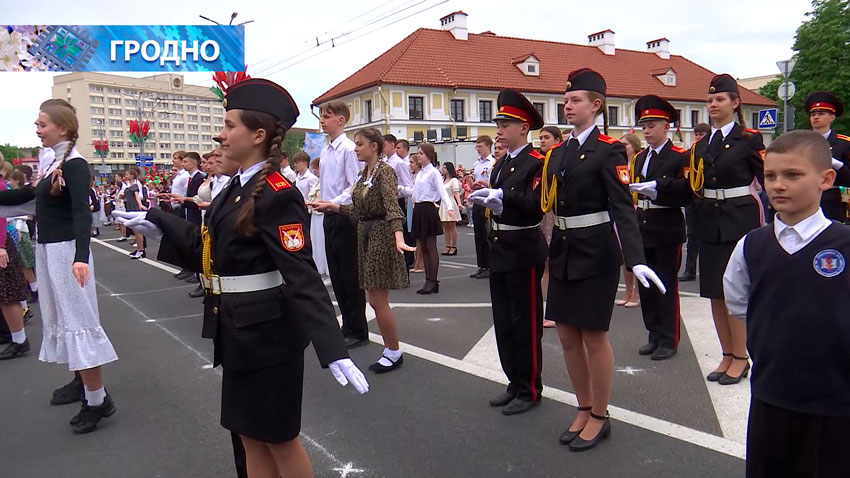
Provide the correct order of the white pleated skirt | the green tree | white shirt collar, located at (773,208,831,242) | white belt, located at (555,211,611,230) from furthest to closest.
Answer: the green tree
the white pleated skirt
white belt, located at (555,211,611,230)
white shirt collar, located at (773,208,831,242)

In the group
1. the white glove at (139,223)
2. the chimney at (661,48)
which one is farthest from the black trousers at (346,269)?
the chimney at (661,48)

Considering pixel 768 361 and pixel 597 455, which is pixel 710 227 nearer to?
pixel 597 455

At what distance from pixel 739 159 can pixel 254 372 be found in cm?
401

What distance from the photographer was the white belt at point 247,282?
8.84 feet

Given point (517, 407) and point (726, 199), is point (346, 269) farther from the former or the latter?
point (726, 199)

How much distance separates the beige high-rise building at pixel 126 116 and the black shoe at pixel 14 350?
9338cm

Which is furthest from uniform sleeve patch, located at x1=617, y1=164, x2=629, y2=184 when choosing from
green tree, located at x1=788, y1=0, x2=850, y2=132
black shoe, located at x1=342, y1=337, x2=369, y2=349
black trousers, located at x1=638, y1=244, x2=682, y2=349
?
green tree, located at x1=788, y1=0, x2=850, y2=132

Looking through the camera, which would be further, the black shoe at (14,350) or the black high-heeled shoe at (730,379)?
the black shoe at (14,350)

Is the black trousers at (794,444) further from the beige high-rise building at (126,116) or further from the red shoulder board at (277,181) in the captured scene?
the beige high-rise building at (126,116)

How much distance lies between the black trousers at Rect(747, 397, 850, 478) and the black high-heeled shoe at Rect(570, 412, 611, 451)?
1.37 metres

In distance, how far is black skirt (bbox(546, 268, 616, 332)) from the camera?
3793 mm

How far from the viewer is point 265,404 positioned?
105 inches

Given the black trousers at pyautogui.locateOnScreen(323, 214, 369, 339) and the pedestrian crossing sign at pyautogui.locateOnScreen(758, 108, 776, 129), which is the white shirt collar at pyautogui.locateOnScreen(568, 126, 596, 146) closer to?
the black trousers at pyautogui.locateOnScreen(323, 214, 369, 339)
